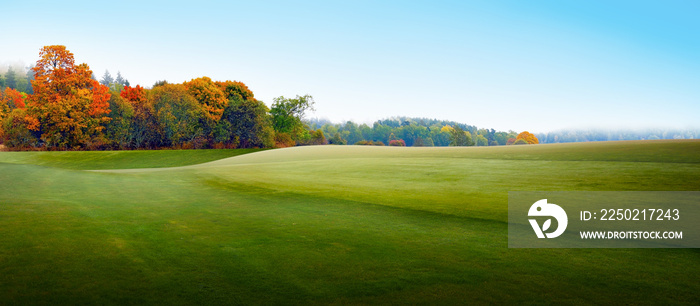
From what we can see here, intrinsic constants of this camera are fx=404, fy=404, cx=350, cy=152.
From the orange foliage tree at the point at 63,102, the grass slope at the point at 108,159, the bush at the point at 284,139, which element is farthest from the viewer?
the bush at the point at 284,139

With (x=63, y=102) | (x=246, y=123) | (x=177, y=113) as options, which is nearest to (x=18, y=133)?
(x=63, y=102)

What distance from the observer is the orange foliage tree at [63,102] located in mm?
52906

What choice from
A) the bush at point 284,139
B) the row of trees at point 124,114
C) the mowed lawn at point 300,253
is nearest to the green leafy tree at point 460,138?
the row of trees at point 124,114

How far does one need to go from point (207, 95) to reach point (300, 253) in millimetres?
66100

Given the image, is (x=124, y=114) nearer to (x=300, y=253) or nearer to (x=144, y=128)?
(x=144, y=128)

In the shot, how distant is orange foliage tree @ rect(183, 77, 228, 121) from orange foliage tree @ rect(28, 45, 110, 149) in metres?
14.5

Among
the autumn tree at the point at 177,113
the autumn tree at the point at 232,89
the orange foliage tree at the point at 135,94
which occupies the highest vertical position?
the autumn tree at the point at 232,89

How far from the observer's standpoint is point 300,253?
25.4 feet

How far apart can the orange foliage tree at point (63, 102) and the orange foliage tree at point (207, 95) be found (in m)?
14.5

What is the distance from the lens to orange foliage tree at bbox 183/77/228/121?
6812 cm

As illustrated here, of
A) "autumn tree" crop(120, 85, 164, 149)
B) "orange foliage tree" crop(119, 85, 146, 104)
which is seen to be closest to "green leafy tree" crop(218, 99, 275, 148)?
"autumn tree" crop(120, 85, 164, 149)

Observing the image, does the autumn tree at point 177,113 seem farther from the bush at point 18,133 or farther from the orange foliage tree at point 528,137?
the orange foliage tree at point 528,137

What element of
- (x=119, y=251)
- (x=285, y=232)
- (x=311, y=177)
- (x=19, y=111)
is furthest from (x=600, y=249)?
(x=19, y=111)

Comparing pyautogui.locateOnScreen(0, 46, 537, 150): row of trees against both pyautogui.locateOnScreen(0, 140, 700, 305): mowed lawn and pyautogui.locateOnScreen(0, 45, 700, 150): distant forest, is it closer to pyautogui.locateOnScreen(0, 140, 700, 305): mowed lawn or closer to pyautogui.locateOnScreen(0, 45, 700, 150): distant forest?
pyautogui.locateOnScreen(0, 45, 700, 150): distant forest
